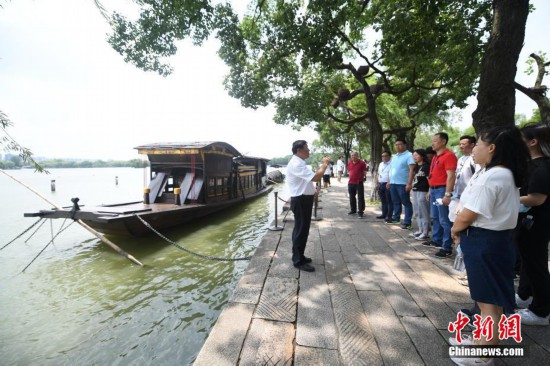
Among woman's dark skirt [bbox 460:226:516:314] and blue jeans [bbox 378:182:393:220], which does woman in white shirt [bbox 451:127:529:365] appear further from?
blue jeans [bbox 378:182:393:220]

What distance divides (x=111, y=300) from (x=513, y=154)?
6.06m

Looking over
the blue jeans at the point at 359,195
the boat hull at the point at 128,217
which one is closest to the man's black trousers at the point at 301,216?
the blue jeans at the point at 359,195

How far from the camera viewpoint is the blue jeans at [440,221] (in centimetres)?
420

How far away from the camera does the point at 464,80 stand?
10531mm

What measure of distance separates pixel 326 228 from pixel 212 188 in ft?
20.9

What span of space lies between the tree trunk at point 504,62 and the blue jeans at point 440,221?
5.04 feet

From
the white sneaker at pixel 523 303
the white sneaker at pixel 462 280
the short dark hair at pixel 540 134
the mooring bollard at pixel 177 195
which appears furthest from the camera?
the mooring bollard at pixel 177 195

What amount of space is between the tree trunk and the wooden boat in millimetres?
8314

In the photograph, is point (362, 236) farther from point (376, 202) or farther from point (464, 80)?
point (464, 80)

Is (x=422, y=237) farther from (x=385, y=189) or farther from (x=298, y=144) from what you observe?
(x=298, y=144)

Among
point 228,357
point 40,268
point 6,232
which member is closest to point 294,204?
point 228,357

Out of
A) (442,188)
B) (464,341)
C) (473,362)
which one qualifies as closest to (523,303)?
(464,341)

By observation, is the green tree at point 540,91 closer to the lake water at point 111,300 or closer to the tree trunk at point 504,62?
the tree trunk at point 504,62

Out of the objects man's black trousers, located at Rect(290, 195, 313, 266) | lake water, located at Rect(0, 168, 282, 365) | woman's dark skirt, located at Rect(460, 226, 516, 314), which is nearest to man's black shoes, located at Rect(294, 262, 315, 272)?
man's black trousers, located at Rect(290, 195, 313, 266)
